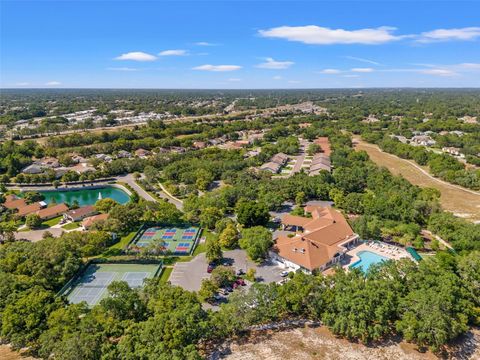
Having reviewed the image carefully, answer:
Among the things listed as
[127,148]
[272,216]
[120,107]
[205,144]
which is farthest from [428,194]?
[120,107]

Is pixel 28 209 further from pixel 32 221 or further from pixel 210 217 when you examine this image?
pixel 210 217

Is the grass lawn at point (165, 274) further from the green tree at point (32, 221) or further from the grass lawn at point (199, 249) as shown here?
the green tree at point (32, 221)

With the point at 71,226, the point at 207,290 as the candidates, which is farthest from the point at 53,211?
the point at 207,290

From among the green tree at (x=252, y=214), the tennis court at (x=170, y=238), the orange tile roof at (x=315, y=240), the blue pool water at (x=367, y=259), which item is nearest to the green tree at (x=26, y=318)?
the tennis court at (x=170, y=238)

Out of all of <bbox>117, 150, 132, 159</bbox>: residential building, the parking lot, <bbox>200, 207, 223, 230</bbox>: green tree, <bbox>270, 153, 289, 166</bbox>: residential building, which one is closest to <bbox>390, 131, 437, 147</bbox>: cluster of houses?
<bbox>270, 153, 289, 166</bbox>: residential building

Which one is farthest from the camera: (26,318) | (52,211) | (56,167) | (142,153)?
(142,153)
